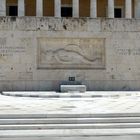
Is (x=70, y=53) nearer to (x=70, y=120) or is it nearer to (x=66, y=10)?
(x=70, y=120)

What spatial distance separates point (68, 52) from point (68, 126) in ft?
39.1

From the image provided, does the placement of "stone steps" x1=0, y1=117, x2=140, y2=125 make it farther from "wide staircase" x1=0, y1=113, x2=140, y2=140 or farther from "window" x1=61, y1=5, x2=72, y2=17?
"window" x1=61, y1=5, x2=72, y2=17

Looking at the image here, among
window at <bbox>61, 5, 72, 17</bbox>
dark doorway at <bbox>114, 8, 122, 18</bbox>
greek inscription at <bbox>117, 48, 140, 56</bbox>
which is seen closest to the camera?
→ greek inscription at <bbox>117, 48, 140, 56</bbox>

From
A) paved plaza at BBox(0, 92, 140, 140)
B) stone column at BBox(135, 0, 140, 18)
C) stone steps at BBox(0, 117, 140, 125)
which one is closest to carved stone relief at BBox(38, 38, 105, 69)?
paved plaza at BBox(0, 92, 140, 140)

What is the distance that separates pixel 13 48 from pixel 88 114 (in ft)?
38.2

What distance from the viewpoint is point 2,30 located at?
22734mm

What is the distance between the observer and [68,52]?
23.0 meters

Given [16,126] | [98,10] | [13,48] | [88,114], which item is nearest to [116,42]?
[13,48]

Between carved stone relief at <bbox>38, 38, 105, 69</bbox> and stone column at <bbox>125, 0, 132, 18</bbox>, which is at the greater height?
stone column at <bbox>125, 0, 132, 18</bbox>

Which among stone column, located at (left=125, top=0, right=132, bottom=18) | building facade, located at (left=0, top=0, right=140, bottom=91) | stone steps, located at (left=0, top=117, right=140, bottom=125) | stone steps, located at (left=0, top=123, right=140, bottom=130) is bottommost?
stone steps, located at (left=0, top=123, right=140, bottom=130)

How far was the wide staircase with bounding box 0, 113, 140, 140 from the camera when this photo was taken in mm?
10695

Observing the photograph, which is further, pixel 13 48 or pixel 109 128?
pixel 13 48

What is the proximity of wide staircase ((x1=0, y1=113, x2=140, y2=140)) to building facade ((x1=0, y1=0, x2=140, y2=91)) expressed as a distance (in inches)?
417

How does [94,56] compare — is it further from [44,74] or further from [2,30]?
[2,30]
